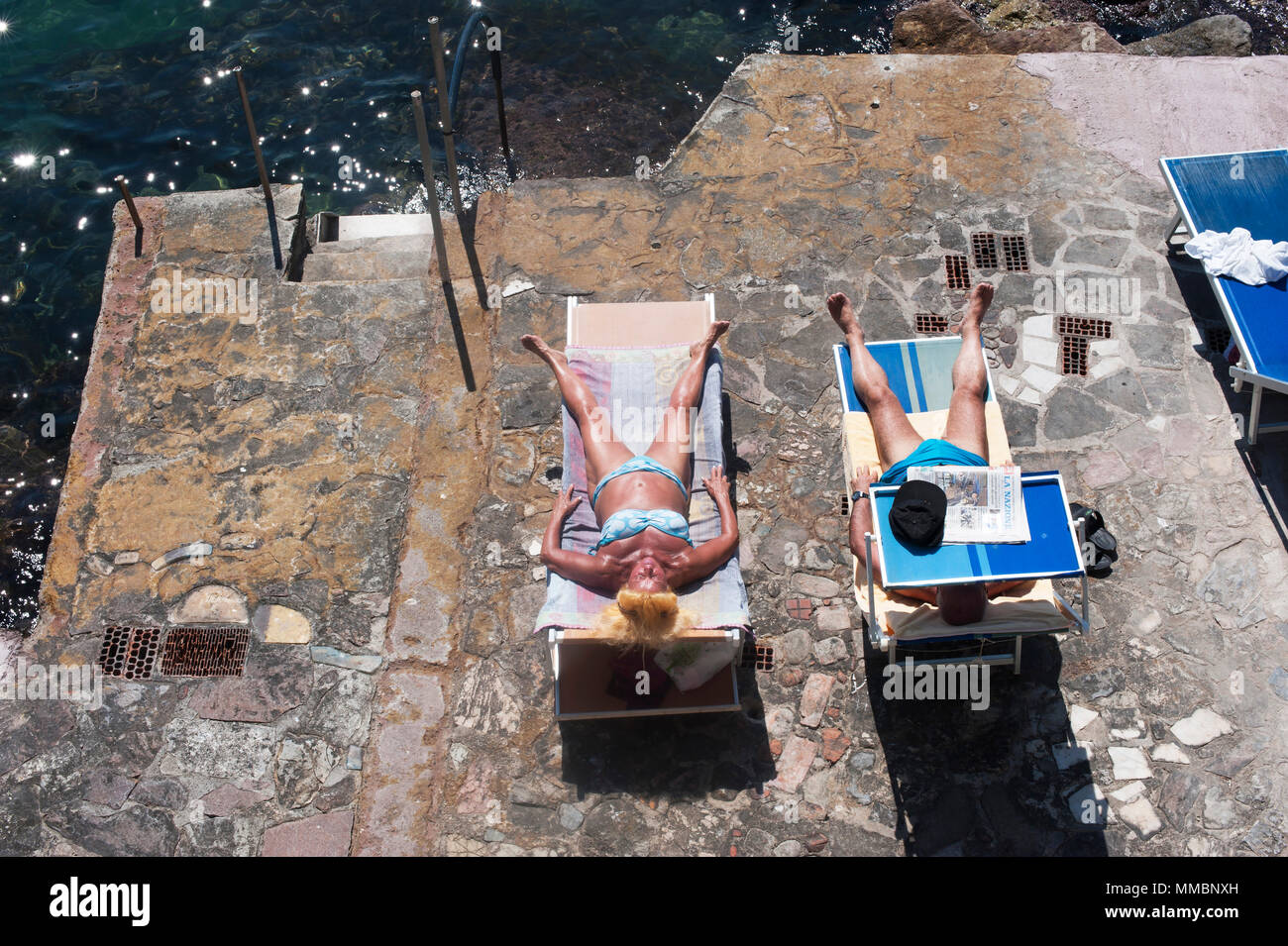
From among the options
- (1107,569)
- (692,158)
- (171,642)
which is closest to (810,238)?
(692,158)

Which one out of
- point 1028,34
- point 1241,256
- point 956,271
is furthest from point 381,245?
point 1241,256

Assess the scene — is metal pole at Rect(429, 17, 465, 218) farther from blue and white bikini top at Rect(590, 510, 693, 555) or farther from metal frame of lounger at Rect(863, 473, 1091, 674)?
metal frame of lounger at Rect(863, 473, 1091, 674)

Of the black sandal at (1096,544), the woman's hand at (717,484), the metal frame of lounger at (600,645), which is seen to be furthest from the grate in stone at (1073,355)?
the metal frame of lounger at (600,645)

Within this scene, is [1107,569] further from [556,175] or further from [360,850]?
[556,175]

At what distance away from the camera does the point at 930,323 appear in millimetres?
7543

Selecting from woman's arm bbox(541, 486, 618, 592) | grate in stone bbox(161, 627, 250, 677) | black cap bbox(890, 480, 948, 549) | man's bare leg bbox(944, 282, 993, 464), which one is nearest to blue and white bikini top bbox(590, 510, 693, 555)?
woman's arm bbox(541, 486, 618, 592)

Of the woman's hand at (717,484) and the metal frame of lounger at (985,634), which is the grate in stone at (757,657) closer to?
the metal frame of lounger at (985,634)

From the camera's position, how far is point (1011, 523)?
529cm

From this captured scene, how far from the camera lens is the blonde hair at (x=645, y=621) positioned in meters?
5.39

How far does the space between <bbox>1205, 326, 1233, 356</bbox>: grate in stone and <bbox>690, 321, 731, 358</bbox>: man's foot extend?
11.2 ft

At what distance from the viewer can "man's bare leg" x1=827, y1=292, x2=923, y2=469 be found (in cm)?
620

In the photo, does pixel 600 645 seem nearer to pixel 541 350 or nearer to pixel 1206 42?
pixel 541 350

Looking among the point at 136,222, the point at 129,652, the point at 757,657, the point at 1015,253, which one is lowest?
the point at 129,652

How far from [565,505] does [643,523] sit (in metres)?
0.58
